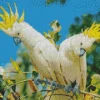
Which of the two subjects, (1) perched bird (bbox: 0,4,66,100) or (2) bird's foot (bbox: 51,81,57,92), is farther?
(1) perched bird (bbox: 0,4,66,100)

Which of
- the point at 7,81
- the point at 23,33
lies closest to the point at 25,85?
the point at 7,81

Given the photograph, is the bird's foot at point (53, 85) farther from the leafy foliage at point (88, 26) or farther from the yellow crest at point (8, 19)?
the leafy foliage at point (88, 26)

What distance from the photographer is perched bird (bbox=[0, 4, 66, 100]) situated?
1.63 meters

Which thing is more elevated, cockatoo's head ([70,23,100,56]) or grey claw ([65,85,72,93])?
cockatoo's head ([70,23,100,56])

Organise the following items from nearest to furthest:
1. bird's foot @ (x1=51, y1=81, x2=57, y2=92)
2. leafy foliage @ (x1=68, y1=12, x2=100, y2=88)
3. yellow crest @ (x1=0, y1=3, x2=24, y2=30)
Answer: bird's foot @ (x1=51, y1=81, x2=57, y2=92) → yellow crest @ (x1=0, y1=3, x2=24, y2=30) → leafy foliage @ (x1=68, y1=12, x2=100, y2=88)

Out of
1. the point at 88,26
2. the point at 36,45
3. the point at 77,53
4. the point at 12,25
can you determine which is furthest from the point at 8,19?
the point at 88,26

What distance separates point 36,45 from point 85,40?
20 centimetres

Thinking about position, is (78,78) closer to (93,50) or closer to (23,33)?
(23,33)

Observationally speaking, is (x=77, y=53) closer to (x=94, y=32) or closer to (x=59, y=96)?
(x=94, y=32)

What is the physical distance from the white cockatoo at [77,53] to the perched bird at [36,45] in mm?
26

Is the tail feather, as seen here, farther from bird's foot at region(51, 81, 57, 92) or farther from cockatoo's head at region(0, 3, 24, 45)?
cockatoo's head at region(0, 3, 24, 45)

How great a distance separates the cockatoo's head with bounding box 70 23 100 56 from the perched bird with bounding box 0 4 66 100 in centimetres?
10

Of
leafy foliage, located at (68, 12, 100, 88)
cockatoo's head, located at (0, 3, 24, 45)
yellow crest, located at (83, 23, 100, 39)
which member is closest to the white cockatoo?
yellow crest, located at (83, 23, 100, 39)

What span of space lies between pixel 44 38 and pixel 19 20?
4.1 inches
